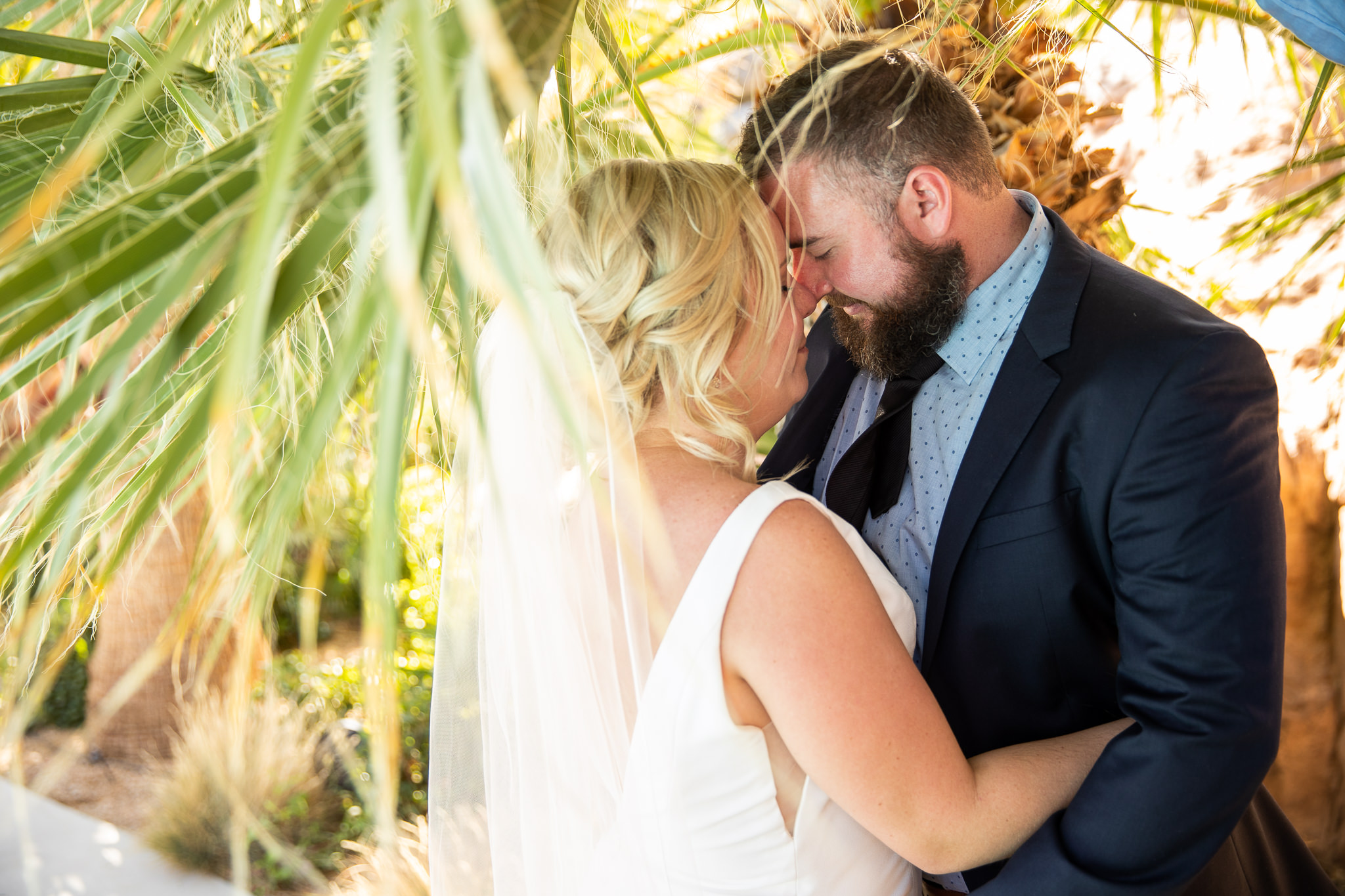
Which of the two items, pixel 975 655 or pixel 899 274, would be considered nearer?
pixel 975 655

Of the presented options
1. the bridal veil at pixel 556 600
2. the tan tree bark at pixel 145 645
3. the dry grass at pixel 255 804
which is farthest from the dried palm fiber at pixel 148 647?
the bridal veil at pixel 556 600

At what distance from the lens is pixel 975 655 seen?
1.73 m

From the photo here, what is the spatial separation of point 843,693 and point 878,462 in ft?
2.91

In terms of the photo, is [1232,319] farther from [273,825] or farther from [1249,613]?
[273,825]

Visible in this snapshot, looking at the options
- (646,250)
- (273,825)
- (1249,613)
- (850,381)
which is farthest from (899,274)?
(273,825)

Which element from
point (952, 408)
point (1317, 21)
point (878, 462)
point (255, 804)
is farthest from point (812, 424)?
point (255, 804)

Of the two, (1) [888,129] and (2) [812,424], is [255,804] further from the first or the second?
(1) [888,129]

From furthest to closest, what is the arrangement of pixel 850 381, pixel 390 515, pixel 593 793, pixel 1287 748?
pixel 1287 748 → pixel 850 381 → pixel 593 793 → pixel 390 515

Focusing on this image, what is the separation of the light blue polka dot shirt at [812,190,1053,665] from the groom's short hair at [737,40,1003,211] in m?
0.21

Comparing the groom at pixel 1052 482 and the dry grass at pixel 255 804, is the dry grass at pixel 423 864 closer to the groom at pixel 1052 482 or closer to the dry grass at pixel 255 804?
the dry grass at pixel 255 804

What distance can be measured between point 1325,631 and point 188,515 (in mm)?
5758

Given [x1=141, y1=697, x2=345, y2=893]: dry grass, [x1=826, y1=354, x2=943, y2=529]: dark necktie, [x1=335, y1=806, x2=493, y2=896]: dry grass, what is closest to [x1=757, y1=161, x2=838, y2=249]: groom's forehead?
[x1=826, y1=354, x2=943, y2=529]: dark necktie

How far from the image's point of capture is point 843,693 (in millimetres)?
1268

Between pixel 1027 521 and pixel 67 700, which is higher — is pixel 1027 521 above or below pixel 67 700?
above
